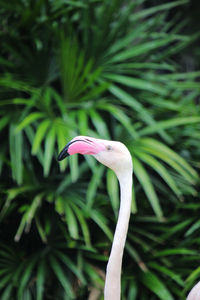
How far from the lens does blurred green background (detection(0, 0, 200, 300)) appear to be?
2.08 metres

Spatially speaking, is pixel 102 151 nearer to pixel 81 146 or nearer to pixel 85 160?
pixel 81 146

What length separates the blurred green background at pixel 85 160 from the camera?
2080 mm

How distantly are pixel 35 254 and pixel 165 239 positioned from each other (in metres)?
0.73

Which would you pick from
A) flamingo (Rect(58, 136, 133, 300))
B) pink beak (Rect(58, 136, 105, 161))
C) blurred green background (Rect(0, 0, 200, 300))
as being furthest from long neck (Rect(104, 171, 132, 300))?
blurred green background (Rect(0, 0, 200, 300))

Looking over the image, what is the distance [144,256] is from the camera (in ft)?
7.48

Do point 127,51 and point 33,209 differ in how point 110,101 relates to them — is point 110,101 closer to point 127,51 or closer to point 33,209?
point 127,51

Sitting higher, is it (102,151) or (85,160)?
(102,151)

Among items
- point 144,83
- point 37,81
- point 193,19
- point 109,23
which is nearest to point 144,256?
point 144,83

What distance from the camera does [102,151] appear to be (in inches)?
45.4

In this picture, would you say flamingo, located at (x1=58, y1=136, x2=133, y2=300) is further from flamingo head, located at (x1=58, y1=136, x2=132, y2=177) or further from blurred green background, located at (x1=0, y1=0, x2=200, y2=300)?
blurred green background, located at (x1=0, y1=0, x2=200, y2=300)

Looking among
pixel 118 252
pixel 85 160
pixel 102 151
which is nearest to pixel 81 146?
pixel 102 151

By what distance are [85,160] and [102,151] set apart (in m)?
1.23

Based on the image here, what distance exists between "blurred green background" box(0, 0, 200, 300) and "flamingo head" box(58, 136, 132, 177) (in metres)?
0.84

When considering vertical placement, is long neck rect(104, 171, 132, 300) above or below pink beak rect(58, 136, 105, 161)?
below
